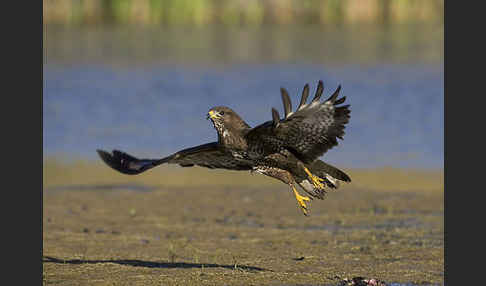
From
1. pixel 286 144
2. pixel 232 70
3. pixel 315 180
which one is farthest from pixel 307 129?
pixel 232 70

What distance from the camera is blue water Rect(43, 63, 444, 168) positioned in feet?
48.8

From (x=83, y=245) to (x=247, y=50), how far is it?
17.8 m

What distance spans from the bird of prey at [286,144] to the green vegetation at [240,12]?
21411mm

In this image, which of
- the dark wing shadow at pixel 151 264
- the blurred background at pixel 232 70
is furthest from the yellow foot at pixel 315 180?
→ the blurred background at pixel 232 70

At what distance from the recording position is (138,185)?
1247 centimetres

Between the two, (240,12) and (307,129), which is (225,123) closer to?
(307,129)

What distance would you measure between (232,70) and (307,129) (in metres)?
16.1

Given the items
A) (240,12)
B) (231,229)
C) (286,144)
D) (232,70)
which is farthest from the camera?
(240,12)

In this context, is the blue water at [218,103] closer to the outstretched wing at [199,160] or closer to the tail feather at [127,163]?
the tail feather at [127,163]

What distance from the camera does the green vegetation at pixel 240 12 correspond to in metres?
28.3

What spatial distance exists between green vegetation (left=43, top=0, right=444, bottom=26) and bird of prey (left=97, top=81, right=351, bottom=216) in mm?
21411

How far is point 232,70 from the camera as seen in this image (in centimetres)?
2247

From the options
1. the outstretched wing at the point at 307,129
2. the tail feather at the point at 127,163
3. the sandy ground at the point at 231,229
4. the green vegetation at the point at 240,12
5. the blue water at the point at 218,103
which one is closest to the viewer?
the outstretched wing at the point at 307,129

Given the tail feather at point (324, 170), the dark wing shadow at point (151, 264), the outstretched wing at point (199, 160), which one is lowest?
the dark wing shadow at point (151, 264)
